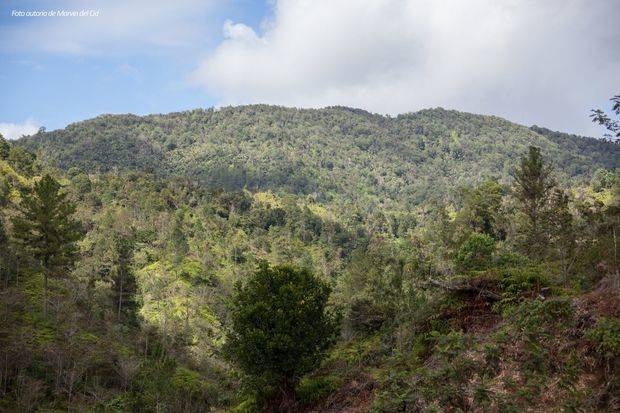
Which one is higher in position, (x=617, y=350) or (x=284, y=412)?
(x=617, y=350)

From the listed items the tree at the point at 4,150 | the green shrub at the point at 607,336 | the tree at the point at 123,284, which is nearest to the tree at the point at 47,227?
the tree at the point at 123,284

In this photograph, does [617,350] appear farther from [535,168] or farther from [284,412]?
[535,168]

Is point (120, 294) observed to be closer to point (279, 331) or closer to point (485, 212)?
point (279, 331)

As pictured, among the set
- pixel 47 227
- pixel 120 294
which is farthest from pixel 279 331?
pixel 120 294

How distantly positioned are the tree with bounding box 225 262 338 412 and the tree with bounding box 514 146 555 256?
87.4ft

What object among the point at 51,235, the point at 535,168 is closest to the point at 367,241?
the point at 535,168

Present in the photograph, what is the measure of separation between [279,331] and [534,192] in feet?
101

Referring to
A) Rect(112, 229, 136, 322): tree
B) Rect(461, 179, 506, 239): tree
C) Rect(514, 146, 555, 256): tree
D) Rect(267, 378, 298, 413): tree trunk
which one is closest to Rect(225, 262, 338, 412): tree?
Rect(267, 378, 298, 413): tree trunk

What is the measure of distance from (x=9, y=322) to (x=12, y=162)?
Result: 54251mm

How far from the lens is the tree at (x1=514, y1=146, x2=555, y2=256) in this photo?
40.1 meters

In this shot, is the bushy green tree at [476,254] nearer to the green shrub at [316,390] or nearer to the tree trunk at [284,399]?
the green shrub at [316,390]

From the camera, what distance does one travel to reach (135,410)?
101 feet

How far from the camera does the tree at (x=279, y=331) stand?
19188 millimetres

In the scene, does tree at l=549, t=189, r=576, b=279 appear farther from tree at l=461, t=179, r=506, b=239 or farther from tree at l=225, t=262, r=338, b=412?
tree at l=461, t=179, r=506, b=239
